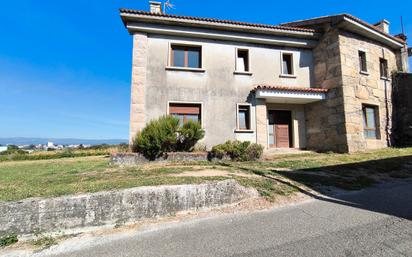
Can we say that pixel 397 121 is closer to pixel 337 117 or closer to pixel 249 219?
pixel 337 117

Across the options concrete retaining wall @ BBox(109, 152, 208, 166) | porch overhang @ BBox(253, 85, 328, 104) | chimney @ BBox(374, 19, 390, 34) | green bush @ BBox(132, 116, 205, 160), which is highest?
chimney @ BBox(374, 19, 390, 34)

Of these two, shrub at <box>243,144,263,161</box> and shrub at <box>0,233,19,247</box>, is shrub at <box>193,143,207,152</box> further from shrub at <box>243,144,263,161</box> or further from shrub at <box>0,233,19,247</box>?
shrub at <box>0,233,19,247</box>

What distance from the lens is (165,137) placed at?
941cm

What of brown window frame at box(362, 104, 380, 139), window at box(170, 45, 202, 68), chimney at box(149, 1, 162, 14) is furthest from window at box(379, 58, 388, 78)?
chimney at box(149, 1, 162, 14)

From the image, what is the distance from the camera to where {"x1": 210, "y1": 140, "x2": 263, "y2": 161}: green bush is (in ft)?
32.1

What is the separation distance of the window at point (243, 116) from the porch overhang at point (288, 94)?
85cm

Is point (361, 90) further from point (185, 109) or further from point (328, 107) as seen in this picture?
point (185, 109)

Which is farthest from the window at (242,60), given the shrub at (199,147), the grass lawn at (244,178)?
the grass lawn at (244,178)

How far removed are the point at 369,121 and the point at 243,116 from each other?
284 inches

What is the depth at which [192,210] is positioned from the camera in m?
4.47

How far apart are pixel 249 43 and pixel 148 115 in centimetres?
676

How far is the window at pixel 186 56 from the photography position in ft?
39.7

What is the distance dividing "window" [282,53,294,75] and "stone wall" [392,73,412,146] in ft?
22.2

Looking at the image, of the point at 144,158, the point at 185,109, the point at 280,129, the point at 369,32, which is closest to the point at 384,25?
the point at 369,32
